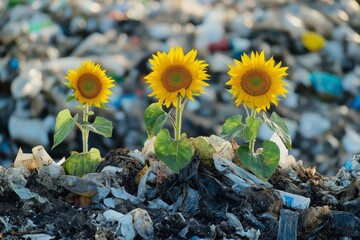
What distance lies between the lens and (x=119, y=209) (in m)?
2.77

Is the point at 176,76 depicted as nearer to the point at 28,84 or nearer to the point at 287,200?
the point at 287,200

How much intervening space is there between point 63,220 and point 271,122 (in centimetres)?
73

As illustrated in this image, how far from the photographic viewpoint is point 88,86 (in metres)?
2.93

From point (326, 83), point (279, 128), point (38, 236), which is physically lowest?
point (326, 83)

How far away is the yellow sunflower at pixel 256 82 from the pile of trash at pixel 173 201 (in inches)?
9.8

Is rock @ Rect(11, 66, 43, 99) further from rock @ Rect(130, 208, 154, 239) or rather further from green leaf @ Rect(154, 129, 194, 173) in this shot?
rock @ Rect(130, 208, 154, 239)

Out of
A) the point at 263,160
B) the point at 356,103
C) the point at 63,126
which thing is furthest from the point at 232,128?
the point at 356,103

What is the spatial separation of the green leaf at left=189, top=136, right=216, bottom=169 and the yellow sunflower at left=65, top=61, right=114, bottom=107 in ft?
1.11

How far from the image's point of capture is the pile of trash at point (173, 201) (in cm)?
266

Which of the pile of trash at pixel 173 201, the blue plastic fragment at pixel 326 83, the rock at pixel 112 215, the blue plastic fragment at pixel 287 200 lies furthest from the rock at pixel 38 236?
the blue plastic fragment at pixel 326 83

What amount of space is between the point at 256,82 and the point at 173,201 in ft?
1.48

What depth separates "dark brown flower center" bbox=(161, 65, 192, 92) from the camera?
2760 mm

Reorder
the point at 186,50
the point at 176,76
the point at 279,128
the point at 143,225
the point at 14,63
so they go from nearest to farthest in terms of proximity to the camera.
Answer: the point at 143,225 → the point at 176,76 → the point at 279,128 → the point at 186,50 → the point at 14,63

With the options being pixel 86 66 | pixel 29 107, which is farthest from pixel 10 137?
pixel 86 66
